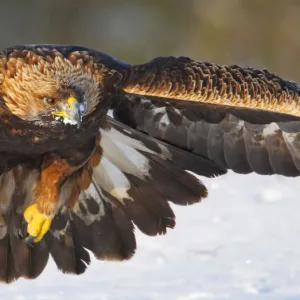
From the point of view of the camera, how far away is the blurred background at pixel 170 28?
16.6m

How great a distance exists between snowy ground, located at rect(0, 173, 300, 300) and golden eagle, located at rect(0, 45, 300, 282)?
0.94ft

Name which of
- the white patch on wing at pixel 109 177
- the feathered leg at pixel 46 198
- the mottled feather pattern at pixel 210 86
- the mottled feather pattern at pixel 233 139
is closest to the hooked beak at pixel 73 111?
the mottled feather pattern at pixel 210 86

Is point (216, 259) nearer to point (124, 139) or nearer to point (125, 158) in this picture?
point (125, 158)

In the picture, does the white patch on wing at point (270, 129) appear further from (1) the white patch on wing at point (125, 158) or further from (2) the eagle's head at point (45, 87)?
(2) the eagle's head at point (45, 87)

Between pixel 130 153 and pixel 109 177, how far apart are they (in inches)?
9.1

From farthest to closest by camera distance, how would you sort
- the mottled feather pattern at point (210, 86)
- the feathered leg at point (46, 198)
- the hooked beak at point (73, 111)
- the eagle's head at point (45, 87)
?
the feathered leg at point (46, 198) < the mottled feather pattern at point (210, 86) < the eagle's head at point (45, 87) < the hooked beak at point (73, 111)

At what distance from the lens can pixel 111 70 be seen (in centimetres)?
661

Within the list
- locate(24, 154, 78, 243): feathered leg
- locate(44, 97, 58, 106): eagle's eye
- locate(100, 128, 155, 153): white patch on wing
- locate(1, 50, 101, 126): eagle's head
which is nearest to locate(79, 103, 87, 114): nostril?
locate(1, 50, 101, 126): eagle's head

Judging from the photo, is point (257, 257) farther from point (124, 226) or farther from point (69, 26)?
point (69, 26)

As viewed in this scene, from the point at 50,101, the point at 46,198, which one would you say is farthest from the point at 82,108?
the point at 46,198

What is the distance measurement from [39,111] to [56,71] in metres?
0.27

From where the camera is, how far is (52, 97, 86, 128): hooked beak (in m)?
6.11

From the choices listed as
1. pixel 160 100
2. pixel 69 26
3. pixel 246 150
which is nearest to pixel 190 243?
pixel 246 150

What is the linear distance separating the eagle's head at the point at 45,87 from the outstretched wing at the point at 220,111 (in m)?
0.33
